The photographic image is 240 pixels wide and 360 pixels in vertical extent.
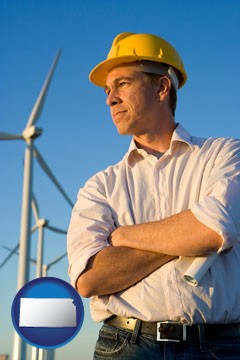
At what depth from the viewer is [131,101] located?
5.09 metres

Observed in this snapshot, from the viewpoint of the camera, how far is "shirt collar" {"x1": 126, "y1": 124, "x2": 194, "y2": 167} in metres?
4.96

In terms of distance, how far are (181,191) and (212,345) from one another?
120 cm

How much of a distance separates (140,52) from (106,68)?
1.41 feet

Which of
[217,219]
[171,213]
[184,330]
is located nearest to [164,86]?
[171,213]

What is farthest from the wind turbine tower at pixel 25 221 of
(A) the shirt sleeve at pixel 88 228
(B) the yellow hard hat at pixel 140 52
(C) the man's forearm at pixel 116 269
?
(C) the man's forearm at pixel 116 269

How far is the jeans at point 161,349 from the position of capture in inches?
162

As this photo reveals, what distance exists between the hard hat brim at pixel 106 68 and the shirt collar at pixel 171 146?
2.27 feet

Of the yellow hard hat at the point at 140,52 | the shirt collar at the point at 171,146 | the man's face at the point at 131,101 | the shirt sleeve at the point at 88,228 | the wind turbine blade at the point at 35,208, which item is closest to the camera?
the shirt sleeve at the point at 88,228

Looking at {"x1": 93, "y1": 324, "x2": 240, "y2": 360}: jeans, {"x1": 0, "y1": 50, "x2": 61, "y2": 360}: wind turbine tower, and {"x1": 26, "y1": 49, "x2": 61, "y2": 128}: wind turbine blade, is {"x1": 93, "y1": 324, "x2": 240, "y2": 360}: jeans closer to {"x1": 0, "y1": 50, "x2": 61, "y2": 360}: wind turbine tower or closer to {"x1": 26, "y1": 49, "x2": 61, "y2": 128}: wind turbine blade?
{"x1": 0, "y1": 50, "x2": 61, "y2": 360}: wind turbine tower

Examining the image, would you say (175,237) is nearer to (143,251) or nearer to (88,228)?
(143,251)

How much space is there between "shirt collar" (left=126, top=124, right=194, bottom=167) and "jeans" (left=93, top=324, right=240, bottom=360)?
1.46 m

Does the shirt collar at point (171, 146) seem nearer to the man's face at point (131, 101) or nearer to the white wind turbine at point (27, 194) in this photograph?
the man's face at point (131, 101)

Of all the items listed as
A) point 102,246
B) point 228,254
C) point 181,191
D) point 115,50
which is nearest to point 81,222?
point 102,246

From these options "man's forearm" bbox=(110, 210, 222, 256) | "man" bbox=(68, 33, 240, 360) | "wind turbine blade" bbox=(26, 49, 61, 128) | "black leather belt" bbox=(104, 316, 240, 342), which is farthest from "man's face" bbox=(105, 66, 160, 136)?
"wind turbine blade" bbox=(26, 49, 61, 128)
